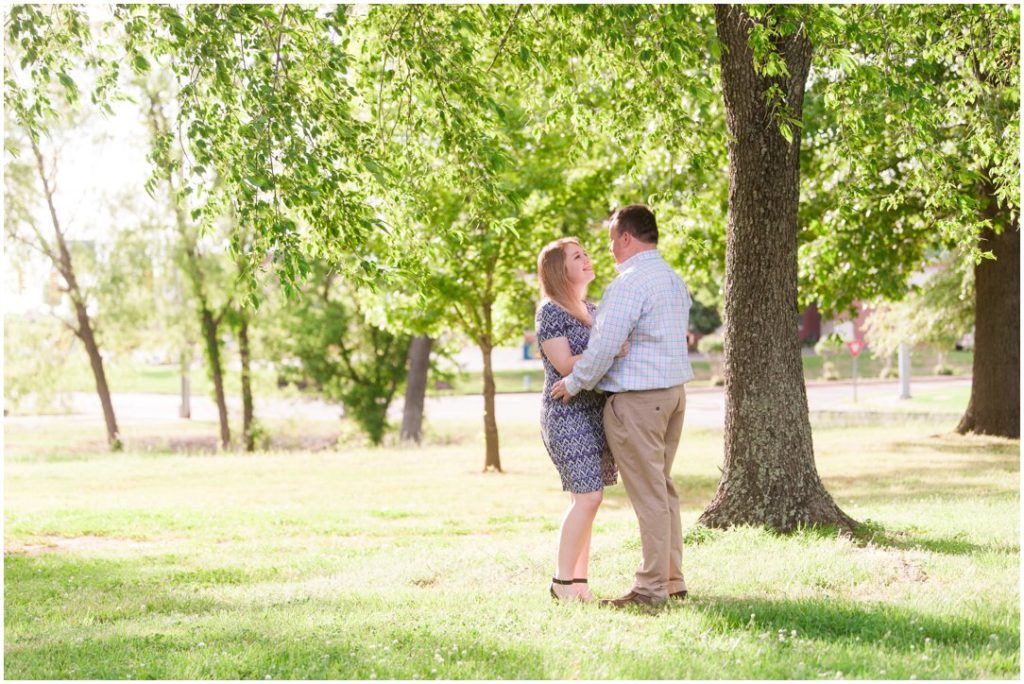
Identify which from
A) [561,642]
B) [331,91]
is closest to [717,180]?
[331,91]

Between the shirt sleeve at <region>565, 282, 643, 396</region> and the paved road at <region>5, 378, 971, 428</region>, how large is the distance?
2216cm

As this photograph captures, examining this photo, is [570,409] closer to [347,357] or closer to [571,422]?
[571,422]

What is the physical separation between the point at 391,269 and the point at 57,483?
13.2m

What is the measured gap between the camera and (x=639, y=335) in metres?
5.95

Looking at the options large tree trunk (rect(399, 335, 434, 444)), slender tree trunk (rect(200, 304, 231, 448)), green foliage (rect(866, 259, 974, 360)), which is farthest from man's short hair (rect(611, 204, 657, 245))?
slender tree trunk (rect(200, 304, 231, 448))

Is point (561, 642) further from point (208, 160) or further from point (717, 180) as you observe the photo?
point (717, 180)

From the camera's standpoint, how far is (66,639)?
598 centimetres

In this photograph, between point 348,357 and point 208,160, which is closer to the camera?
point 208,160

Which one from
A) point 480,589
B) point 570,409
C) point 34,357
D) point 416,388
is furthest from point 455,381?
point 570,409

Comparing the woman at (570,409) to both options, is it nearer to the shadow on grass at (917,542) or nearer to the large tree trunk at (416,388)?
the shadow on grass at (917,542)

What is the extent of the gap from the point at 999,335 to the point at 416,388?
14906mm

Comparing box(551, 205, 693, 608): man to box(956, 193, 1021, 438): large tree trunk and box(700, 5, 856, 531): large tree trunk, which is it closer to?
box(700, 5, 856, 531): large tree trunk

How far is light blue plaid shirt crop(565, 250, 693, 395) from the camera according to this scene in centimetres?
580

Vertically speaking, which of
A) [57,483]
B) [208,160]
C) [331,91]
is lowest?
[57,483]
